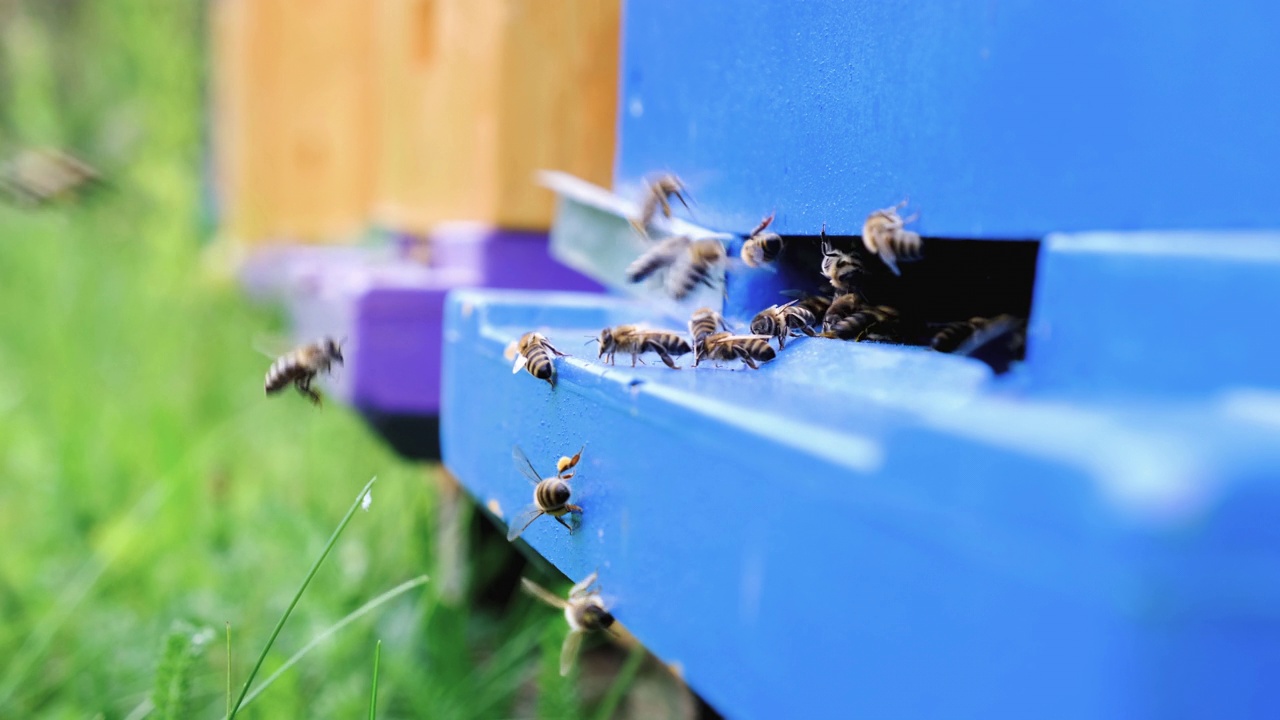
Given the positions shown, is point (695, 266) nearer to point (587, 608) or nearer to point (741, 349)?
point (741, 349)

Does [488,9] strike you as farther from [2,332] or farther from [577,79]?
[2,332]

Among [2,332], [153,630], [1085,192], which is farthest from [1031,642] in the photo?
[2,332]

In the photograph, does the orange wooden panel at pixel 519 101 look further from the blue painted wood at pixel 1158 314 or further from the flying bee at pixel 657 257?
the blue painted wood at pixel 1158 314

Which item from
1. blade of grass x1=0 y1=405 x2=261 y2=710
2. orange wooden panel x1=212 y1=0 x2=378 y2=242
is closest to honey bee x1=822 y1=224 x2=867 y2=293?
blade of grass x1=0 y1=405 x2=261 y2=710

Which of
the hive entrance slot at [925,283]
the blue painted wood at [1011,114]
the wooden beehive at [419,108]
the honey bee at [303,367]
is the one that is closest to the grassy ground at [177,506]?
the honey bee at [303,367]

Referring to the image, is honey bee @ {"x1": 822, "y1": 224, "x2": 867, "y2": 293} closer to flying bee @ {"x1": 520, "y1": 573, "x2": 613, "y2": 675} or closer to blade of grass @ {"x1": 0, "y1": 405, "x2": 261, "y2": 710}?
flying bee @ {"x1": 520, "y1": 573, "x2": 613, "y2": 675}

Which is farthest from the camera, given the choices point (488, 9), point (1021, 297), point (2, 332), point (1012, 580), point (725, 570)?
point (2, 332)
